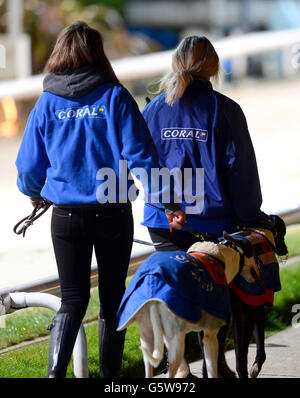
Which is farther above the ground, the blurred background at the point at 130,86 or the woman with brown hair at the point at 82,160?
the woman with brown hair at the point at 82,160

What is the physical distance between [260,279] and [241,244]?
0.86 feet

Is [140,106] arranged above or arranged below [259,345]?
below

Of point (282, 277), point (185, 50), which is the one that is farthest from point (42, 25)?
point (185, 50)

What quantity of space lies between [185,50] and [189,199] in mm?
802

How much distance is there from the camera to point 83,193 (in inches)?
165

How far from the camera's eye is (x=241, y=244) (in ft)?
14.5

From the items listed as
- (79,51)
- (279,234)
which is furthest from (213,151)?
(79,51)

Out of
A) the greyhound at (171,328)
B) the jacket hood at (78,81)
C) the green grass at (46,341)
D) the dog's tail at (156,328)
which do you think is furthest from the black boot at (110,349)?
the jacket hood at (78,81)

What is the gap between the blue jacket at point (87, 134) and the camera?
4.12 meters

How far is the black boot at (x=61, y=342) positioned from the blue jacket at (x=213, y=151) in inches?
33.0

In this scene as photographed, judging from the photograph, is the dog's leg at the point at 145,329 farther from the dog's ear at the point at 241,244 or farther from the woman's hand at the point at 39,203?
the woman's hand at the point at 39,203

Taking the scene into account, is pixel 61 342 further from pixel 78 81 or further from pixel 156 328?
pixel 78 81

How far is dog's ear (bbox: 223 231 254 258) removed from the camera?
434 centimetres
